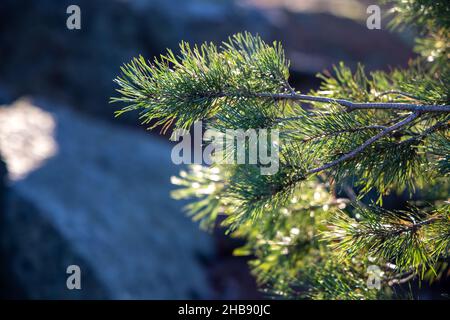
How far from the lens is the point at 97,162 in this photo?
12.6 feet

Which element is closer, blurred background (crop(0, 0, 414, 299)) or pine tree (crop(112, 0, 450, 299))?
pine tree (crop(112, 0, 450, 299))

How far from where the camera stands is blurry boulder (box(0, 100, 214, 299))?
9.38ft

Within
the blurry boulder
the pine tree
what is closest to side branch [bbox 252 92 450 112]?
the pine tree

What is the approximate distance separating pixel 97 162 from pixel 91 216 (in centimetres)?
70

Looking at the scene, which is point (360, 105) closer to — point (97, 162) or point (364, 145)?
point (364, 145)

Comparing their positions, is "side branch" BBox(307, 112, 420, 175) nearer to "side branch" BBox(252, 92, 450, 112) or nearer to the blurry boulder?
"side branch" BBox(252, 92, 450, 112)

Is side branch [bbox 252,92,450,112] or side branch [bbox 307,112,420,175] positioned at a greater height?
side branch [bbox 252,92,450,112]

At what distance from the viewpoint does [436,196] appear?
1904 mm

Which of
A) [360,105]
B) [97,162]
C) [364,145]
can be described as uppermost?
[97,162]

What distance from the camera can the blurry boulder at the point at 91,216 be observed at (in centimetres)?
286

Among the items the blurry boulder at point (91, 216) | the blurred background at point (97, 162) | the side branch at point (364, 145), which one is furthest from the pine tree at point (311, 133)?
the blurry boulder at point (91, 216)

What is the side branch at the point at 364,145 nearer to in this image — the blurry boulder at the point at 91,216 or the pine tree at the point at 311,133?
the pine tree at the point at 311,133

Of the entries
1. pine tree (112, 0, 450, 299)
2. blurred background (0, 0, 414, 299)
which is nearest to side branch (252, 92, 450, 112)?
pine tree (112, 0, 450, 299)

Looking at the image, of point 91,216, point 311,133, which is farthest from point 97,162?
point 311,133
